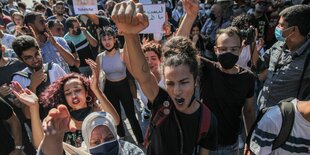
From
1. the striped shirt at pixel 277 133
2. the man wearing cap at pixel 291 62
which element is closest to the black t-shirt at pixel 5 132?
the striped shirt at pixel 277 133

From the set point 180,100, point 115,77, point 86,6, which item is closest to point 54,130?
point 180,100

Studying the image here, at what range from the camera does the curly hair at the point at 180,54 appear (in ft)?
6.26

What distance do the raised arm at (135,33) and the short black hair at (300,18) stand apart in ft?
5.65

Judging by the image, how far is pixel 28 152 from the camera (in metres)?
3.46

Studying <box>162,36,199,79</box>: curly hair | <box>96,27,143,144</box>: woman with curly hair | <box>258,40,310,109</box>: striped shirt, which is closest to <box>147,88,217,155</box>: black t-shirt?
<box>162,36,199,79</box>: curly hair

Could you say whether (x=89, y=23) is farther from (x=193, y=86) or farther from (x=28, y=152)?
(x=193, y=86)

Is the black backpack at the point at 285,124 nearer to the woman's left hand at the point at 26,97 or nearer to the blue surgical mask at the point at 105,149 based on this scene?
the blue surgical mask at the point at 105,149

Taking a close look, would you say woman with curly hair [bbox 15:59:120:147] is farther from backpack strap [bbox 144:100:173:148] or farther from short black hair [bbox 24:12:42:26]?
short black hair [bbox 24:12:42:26]

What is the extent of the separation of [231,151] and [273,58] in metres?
1.04

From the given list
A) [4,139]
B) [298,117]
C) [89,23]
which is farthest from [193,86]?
[89,23]

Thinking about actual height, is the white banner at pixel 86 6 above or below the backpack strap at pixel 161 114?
above

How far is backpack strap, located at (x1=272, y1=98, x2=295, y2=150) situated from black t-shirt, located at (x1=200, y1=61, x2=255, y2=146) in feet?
2.24

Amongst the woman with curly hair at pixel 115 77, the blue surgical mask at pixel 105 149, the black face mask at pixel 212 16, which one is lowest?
the woman with curly hair at pixel 115 77

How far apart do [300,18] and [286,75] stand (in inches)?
21.7
